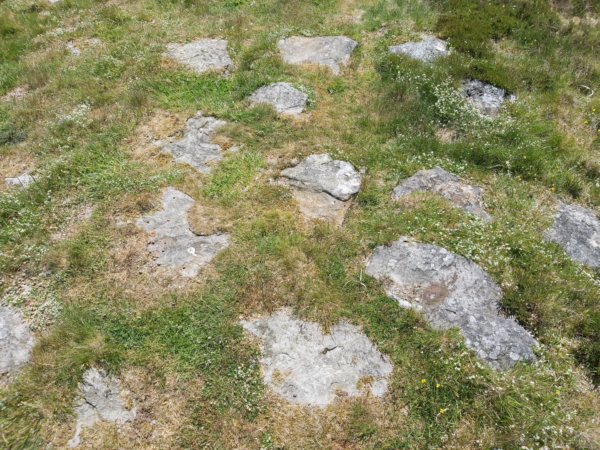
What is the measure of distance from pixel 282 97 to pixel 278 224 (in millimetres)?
3900

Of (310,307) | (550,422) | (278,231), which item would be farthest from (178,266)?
(550,422)

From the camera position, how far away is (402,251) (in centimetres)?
637

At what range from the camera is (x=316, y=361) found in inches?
208

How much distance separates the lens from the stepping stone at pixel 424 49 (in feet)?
33.9

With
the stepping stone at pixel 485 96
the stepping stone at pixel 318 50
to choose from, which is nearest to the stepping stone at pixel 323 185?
the stepping stone at pixel 318 50

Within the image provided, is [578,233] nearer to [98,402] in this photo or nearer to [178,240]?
[178,240]

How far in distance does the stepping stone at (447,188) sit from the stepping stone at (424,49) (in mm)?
4397

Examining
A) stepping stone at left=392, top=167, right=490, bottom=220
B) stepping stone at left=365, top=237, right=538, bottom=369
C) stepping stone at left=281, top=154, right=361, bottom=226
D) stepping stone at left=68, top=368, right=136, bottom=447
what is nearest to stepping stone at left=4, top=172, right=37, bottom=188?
stepping stone at left=68, top=368, right=136, bottom=447

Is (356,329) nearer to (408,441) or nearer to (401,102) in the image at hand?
(408,441)

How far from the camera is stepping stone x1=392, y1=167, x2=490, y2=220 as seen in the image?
717 centimetres

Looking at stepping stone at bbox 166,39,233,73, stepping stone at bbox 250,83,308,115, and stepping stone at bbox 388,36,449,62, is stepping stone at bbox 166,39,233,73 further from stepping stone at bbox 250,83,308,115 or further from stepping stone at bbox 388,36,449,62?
stepping stone at bbox 388,36,449,62

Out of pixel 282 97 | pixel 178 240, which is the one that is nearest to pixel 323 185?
pixel 178 240

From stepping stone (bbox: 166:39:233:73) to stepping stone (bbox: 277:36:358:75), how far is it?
5.40 feet

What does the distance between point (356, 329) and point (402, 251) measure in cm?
164
